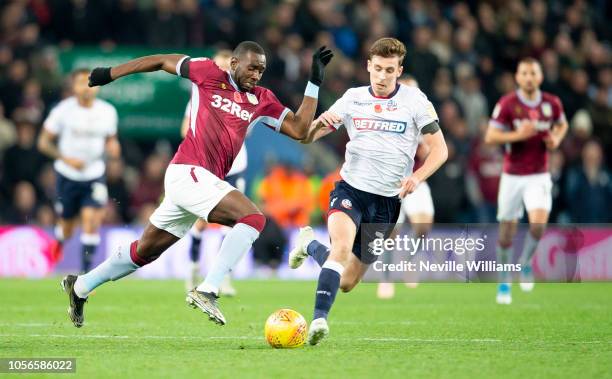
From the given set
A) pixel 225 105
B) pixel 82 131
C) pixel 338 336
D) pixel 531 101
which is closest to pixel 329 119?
pixel 225 105

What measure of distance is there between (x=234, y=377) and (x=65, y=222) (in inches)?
357

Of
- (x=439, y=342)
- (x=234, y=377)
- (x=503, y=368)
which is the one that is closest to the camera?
(x=234, y=377)

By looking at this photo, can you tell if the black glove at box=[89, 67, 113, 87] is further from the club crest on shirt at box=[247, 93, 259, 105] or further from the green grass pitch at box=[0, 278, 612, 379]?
the green grass pitch at box=[0, 278, 612, 379]

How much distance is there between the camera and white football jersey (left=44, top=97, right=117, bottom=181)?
49.7 ft

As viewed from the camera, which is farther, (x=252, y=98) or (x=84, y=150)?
(x=84, y=150)

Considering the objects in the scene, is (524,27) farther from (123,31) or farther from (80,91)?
(80,91)

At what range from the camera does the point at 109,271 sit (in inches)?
370

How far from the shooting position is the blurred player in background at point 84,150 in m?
15.1

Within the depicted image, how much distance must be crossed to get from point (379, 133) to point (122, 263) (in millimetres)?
2336

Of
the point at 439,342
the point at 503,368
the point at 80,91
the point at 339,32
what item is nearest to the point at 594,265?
the point at 339,32

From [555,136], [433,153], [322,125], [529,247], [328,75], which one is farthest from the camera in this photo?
[328,75]

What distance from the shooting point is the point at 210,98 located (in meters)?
9.22

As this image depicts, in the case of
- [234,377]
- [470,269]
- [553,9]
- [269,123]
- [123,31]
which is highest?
[553,9]

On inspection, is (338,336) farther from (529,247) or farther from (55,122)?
(55,122)
